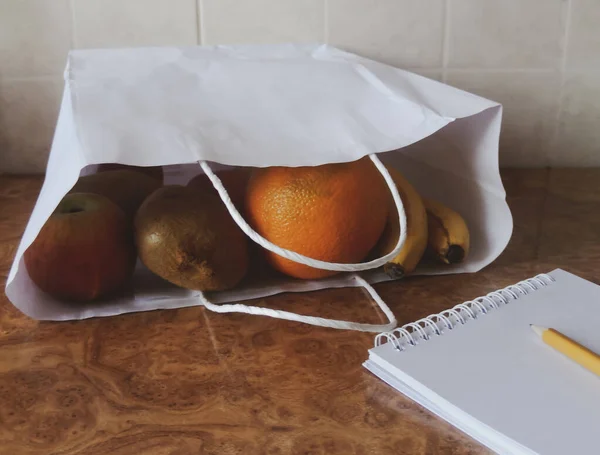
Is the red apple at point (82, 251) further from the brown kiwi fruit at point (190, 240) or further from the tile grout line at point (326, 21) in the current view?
the tile grout line at point (326, 21)

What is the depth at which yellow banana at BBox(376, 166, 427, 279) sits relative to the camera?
1.87 feet

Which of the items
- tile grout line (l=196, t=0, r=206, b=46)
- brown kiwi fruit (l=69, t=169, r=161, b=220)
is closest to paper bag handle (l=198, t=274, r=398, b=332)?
brown kiwi fruit (l=69, t=169, r=161, b=220)

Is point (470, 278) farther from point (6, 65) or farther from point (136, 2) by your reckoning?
point (6, 65)

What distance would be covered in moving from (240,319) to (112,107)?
0.19m

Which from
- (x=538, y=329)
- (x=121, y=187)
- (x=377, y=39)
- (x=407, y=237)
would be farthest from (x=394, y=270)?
(x=377, y=39)

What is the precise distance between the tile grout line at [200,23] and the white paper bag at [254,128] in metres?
0.15

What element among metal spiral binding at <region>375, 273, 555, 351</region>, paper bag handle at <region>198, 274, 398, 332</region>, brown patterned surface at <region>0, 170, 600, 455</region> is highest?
metal spiral binding at <region>375, 273, 555, 351</region>

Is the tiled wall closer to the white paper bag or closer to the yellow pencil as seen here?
the white paper bag

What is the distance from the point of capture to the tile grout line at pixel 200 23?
80cm

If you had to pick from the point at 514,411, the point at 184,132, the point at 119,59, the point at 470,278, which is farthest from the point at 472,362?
the point at 119,59

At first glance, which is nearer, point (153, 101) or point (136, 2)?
point (153, 101)

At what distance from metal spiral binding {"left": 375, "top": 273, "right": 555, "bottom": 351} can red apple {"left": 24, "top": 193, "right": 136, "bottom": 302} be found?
218 millimetres

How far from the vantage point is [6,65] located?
2.70 feet

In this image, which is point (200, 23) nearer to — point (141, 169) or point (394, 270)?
point (141, 169)
